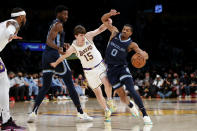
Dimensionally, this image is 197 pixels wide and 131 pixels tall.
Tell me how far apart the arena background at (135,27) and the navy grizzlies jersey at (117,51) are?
51.5ft

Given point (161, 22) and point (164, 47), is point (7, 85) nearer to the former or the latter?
point (164, 47)

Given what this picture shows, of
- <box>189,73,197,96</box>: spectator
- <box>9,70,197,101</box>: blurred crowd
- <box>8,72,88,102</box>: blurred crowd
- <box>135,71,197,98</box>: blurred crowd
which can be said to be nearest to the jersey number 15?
<box>8,72,88,102</box>: blurred crowd

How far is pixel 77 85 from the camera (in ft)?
62.6

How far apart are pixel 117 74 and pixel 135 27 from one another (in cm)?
1975

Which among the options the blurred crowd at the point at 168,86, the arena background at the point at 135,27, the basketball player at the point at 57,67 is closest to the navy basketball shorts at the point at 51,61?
the basketball player at the point at 57,67

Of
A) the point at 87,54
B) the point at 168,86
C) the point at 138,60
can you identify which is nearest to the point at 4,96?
the point at 87,54

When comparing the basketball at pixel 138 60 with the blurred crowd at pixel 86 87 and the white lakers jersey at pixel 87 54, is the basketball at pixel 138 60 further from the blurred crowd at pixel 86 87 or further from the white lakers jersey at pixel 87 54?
the blurred crowd at pixel 86 87

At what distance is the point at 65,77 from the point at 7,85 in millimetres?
1876

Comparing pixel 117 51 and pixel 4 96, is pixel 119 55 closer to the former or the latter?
pixel 117 51

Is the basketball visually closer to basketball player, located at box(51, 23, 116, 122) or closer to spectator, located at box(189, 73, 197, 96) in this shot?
basketball player, located at box(51, 23, 116, 122)

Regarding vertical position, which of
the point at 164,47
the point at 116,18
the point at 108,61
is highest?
the point at 116,18

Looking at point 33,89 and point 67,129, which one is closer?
point 67,129

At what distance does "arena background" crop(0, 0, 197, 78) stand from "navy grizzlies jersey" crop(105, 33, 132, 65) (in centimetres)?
1570

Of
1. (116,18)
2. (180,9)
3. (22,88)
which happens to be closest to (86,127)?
(22,88)
